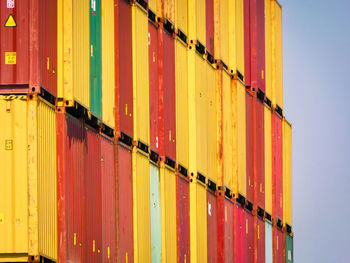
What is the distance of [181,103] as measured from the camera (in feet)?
108

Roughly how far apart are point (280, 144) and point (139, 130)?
16634mm

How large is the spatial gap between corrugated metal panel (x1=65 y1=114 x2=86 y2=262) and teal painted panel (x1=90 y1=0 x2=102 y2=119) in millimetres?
1568

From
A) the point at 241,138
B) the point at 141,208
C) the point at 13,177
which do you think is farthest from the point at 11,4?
the point at 241,138

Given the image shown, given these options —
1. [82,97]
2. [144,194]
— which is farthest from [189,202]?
[82,97]

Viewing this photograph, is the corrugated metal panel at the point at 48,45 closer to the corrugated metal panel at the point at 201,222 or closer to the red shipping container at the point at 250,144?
the corrugated metal panel at the point at 201,222

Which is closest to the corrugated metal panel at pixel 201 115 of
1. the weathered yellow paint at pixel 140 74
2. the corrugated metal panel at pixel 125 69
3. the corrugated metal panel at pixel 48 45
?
the weathered yellow paint at pixel 140 74

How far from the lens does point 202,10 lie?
115 ft

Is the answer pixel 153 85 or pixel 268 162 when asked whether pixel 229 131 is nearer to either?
pixel 268 162

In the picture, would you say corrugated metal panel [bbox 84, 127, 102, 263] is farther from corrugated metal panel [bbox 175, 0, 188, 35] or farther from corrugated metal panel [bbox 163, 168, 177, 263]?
corrugated metal panel [bbox 175, 0, 188, 35]

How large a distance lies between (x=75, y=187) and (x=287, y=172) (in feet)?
77.6

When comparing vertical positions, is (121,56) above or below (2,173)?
above

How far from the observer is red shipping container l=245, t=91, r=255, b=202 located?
3941 centimetres

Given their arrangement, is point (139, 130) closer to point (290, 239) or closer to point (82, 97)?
point (82, 97)

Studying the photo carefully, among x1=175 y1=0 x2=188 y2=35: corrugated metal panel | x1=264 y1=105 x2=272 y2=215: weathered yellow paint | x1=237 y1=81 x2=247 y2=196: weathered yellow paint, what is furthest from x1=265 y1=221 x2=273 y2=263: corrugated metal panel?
x1=175 y1=0 x2=188 y2=35: corrugated metal panel
